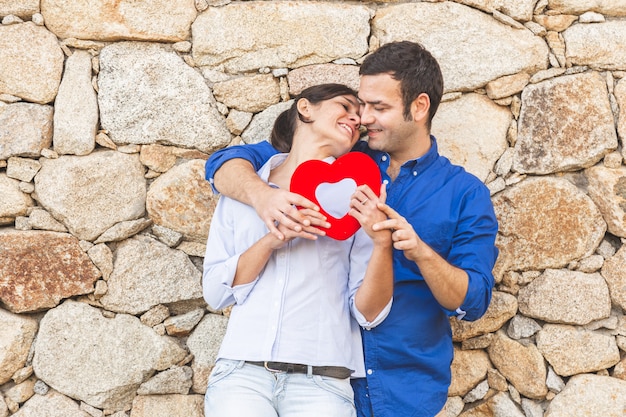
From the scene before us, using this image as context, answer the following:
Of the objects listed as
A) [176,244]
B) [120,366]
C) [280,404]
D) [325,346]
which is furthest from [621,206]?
[120,366]

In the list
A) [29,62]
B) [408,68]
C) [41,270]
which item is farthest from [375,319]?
[29,62]

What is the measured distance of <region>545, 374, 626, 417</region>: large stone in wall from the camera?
8.68ft

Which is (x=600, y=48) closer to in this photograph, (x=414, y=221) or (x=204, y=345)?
(x=414, y=221)

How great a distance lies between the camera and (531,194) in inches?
106

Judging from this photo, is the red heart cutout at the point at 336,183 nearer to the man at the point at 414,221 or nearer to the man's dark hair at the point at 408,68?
the man at the point at 414,221

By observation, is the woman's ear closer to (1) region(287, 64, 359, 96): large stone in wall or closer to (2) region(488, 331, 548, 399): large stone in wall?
(1) region(287, 64, 359, 96): large stone in wall

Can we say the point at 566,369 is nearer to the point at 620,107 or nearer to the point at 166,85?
the point at 620,107

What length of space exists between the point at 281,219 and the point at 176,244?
0.82 metres

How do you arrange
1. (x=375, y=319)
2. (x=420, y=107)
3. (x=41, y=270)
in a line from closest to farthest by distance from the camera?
(x=375, y=319)
(x=420, y=107)
(x=41, y=270)

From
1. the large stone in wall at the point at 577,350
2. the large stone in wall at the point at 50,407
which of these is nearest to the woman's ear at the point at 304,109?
the large stone in wall at the point at 577,350

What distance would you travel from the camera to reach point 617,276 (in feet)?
8.80

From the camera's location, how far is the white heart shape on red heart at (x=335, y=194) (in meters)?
2.13

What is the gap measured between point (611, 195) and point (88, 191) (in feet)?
6.83

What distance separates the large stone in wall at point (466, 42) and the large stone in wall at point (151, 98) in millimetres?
844
